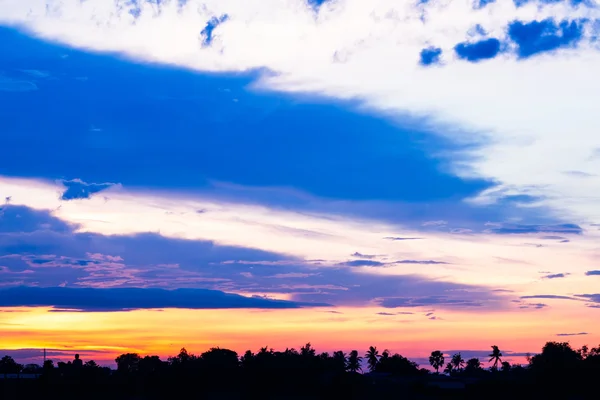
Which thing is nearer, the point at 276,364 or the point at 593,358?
the point at 276,364

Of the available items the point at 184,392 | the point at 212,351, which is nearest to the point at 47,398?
the point at 184,392

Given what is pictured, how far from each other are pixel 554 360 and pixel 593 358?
19511mm

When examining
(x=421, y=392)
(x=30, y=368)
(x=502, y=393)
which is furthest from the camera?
(x=30, y=368)

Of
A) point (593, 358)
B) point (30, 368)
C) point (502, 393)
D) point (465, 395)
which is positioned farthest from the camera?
point (30, 368)

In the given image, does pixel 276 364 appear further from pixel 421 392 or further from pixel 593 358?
pixel 593 358

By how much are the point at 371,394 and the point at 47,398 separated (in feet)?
143

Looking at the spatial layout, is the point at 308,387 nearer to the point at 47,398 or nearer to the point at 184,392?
the point at 184,392

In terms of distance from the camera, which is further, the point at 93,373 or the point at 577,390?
the point at 93,373

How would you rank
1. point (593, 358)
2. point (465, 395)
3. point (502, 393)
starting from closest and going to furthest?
1. point (502, 393)
2. point (465, 395)
3. point (593, 358)

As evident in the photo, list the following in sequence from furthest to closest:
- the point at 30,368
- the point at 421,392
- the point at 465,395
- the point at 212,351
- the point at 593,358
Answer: the point at 30,368 → the point at 212,351 → the point at 593,358 → the point at 421,392 → the point at 465,395

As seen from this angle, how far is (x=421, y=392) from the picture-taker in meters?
126

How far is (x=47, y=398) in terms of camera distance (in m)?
110

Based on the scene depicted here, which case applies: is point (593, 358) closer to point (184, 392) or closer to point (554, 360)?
point (554, 360)

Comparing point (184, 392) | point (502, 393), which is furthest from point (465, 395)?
point (184, 392)
